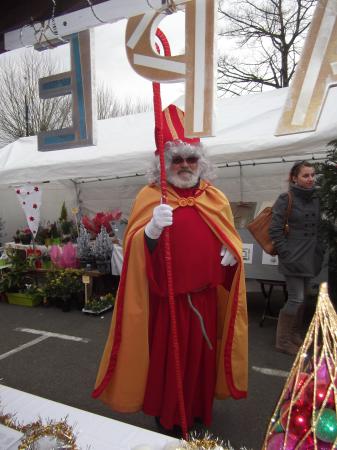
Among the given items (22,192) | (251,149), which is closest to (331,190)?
(251,149)

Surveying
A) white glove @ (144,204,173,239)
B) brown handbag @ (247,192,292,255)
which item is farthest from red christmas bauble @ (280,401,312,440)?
brown handbag @ (247,192,292,255)

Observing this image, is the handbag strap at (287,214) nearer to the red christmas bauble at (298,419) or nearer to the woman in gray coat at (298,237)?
the woman in gray coat at (298,237)

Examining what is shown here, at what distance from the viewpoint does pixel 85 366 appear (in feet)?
11.1

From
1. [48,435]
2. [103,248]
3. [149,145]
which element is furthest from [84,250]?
[48,435]

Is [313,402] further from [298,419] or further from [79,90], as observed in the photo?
[79,90]

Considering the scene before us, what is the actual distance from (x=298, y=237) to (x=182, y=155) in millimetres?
1765

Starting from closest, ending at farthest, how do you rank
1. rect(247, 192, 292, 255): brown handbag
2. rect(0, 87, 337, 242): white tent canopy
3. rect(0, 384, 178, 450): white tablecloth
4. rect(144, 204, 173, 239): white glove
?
rect(0, 384, 178, 450): white tablecloth
rect(144, 204, 173, 239): white glove
rect(247, 192, 292, 255): brown handbag
rect(0, 87, 337, 242): white tent canopy

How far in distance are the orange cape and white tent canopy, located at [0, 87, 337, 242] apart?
265cm

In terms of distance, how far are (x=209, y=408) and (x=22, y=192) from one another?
4724mm

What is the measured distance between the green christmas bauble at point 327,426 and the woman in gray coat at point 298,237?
105 inches

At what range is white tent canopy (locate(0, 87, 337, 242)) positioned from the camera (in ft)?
14.9

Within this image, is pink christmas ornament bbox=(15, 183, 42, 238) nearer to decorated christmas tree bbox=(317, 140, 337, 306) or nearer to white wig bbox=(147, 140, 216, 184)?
white wig bbox=(147, 140, 216, 184)

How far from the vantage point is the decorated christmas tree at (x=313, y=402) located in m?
0.75

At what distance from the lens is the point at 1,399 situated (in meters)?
1.70
